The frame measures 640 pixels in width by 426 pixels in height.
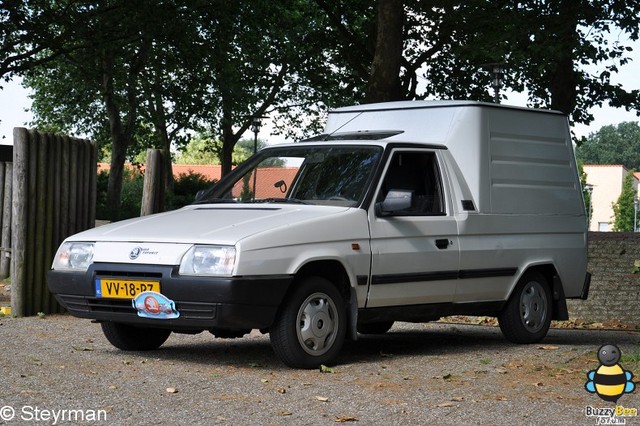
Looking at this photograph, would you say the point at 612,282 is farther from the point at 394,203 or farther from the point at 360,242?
the point at 360,242

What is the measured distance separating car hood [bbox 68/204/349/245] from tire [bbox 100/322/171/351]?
0.94 m

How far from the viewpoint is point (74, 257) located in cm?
992

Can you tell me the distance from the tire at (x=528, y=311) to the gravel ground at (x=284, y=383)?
0.17m

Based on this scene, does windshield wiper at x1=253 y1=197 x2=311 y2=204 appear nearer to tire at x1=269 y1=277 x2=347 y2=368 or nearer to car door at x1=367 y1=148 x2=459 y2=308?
car door at x1=367 y1=148 x2=459 y2=308

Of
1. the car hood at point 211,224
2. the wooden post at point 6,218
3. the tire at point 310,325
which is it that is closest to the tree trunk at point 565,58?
the wooden post at point 6,218

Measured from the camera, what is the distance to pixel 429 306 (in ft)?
35.4

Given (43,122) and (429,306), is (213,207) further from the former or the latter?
(43,122)

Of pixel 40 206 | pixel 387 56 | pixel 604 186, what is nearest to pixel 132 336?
pixel 40 206

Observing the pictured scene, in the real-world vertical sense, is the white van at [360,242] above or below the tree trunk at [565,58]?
below

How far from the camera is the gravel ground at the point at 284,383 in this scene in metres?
7.31

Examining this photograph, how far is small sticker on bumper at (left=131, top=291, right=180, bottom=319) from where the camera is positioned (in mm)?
9172

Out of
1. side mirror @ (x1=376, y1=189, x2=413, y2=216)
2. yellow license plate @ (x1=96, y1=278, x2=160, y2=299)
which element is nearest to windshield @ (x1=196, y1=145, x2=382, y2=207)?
side mirror @ (x1=376, y1=189, x2=413, y2=216)

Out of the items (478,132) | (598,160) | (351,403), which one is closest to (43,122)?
(478,132)

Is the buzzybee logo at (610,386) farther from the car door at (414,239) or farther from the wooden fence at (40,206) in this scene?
the wooden fence at (40,206)
